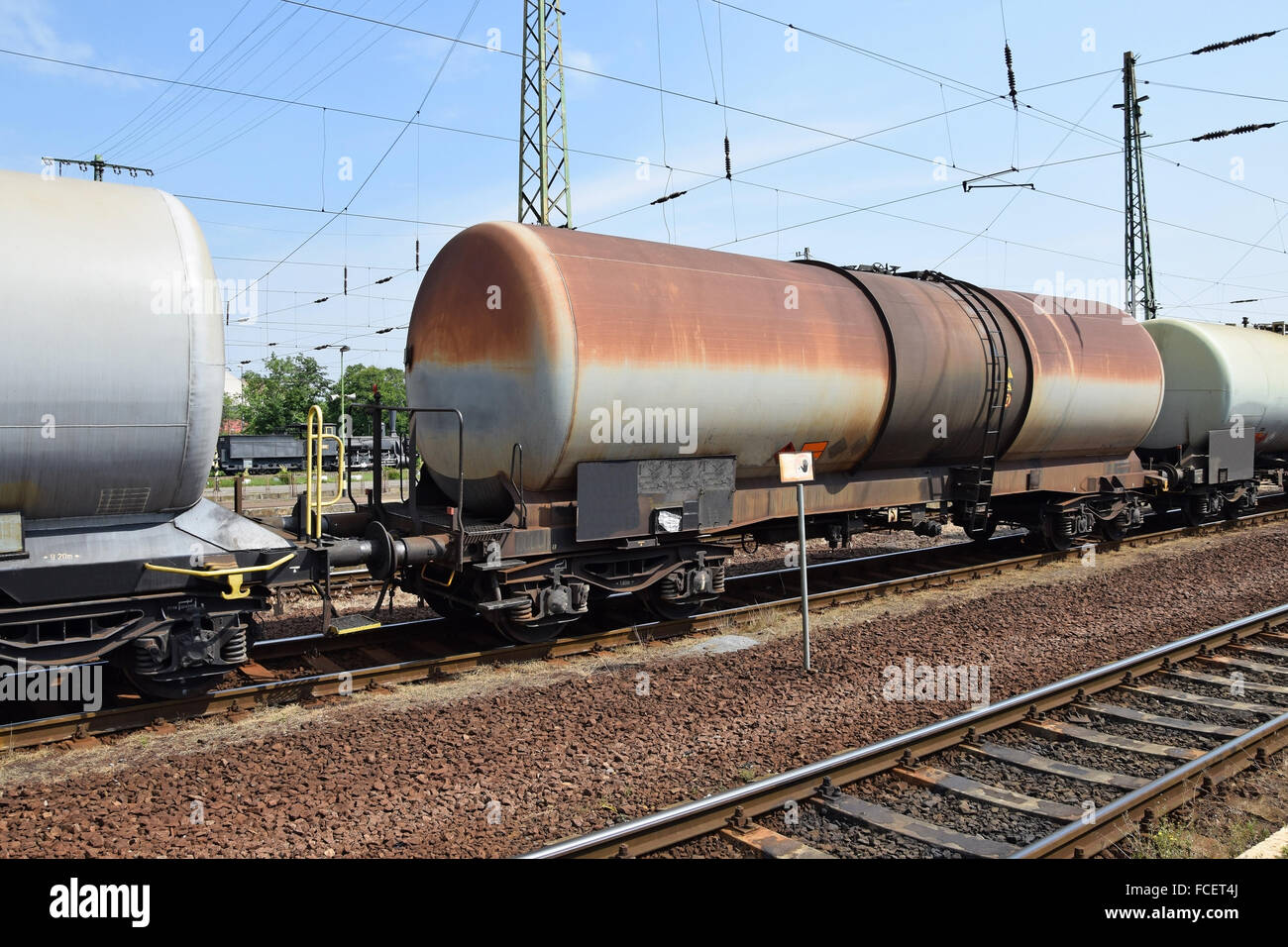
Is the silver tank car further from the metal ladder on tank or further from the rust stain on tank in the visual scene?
the metal ladder on tank

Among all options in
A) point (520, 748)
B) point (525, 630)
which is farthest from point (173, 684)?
point (525, 630)

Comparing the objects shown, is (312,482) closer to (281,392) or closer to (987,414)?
(987,414)

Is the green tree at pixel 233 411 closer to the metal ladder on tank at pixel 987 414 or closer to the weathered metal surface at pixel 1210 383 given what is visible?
the weathered metal surface at pixel 1210 383

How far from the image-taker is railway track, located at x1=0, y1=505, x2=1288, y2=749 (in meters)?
Answer: 6.90

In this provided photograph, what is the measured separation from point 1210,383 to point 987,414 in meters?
8.11

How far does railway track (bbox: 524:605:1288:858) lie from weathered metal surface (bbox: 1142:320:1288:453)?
35.6 ft

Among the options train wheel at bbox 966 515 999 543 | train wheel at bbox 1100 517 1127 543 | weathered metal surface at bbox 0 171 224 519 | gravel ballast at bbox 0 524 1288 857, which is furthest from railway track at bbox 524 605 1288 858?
train wheel at bbox 1100 517 1127 543

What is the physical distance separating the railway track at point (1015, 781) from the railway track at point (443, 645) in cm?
398

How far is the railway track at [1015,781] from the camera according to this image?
4.92 m

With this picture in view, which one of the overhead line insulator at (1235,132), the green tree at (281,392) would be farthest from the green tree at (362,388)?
the overhead line insulator at (1235,132)

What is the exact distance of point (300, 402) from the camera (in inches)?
3169
